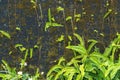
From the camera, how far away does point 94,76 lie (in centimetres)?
394

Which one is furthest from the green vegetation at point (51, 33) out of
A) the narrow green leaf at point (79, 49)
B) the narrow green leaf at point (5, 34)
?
the narrow green leaf at point (79, 49)

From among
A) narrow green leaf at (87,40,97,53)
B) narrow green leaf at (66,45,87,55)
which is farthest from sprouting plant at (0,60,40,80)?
narrow green leaf at (87,40,97,53)

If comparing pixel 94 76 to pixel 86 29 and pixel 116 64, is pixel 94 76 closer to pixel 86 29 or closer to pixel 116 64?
pixel 116 64

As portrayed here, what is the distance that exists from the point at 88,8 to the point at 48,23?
1.47 ft

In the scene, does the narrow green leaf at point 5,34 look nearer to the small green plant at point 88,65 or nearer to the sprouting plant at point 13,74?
the sprouting plant at point 13,74

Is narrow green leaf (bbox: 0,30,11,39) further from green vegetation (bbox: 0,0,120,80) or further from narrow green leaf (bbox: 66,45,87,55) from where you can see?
narrow green leaf (bbox: 66,45,87,55)

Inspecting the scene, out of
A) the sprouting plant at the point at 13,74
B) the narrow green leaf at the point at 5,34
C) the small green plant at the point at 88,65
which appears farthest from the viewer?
the narrow green leaf at the point at 5,34

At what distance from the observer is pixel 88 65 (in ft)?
12.7

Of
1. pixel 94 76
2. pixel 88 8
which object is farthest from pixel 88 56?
pixel 88 8

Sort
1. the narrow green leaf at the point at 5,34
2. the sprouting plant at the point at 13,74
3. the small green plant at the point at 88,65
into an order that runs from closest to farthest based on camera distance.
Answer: the small green plant at the point at 88,65, the sprouting plant at the point at 13,74, the narrow green leaf at the point at 5,34

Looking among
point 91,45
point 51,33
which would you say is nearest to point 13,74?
point 51,33

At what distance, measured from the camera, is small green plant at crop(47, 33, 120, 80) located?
12.5 feet

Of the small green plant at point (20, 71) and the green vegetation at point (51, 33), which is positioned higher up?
the green vegetation at point (51, 33)

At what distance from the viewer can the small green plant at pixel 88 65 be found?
3824 millimetres
